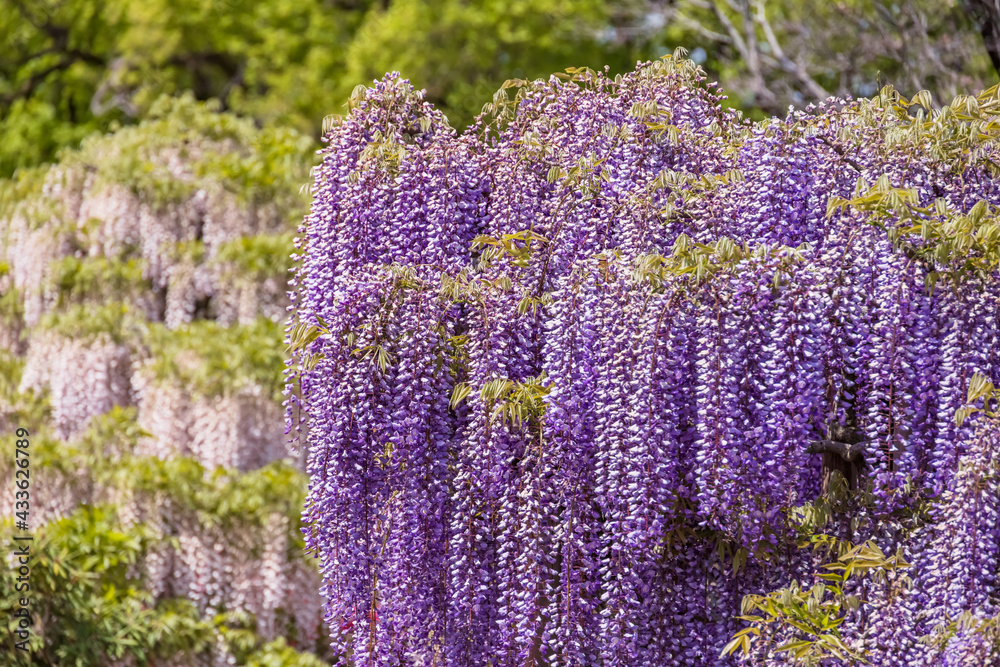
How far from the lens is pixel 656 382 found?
5.25m

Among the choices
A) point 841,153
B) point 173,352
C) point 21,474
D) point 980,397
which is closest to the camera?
point 980,397

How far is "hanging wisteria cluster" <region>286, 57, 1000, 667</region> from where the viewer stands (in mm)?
5180

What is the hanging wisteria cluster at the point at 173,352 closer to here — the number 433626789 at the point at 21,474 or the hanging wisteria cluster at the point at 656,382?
the number 433626789 at the point at 21,474

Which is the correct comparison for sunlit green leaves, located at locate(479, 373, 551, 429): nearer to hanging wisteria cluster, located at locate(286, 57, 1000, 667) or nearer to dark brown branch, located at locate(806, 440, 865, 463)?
hanging wisteria cluster, located at locate(286, 57, 1000, 667)

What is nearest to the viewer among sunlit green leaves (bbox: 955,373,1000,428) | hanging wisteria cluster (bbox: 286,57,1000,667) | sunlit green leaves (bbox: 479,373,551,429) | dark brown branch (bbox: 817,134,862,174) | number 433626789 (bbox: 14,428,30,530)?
sunlit green leaves (bbox: 955,373,1000,428)

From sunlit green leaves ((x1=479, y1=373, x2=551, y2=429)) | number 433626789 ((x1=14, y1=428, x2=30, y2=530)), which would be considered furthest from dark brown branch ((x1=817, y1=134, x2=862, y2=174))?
number 433626789 ((x1=14, y1=428, x2=30, y2=530))

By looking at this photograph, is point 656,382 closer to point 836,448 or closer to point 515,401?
point 515,401

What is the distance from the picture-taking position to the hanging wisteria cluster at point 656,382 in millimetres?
5180

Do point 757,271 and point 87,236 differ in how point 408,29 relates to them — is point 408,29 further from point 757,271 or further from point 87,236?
point 757,271

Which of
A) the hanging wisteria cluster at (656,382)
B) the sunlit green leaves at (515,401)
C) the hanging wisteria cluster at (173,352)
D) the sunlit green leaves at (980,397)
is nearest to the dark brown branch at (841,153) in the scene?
the hanging wisteria cluster at (656,382)

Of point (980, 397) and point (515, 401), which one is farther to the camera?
point (515, 401)

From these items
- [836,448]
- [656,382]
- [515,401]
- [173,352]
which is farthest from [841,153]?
[173,352]

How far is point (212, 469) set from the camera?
11.4 metres

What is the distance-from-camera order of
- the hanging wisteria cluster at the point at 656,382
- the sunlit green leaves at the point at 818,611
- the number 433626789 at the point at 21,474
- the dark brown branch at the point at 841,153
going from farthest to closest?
1. the number 433626789 at the point at 21,474
2. the dark brown branch at the point at 841,153
3. the hanging wisteria cluster at the point at 656,382
4. the sunlit green leaves at the point at 818,611
